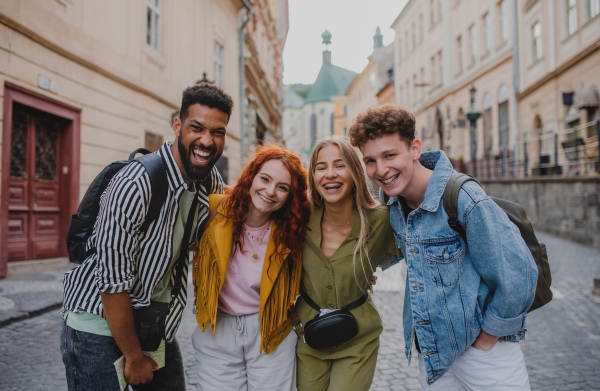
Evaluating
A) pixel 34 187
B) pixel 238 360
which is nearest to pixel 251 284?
pixel 238 360

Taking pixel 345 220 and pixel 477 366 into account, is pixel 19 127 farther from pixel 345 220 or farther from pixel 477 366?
pixel 477 366

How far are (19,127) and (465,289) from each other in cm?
794

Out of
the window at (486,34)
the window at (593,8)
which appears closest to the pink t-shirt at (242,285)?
the window at (593,8)

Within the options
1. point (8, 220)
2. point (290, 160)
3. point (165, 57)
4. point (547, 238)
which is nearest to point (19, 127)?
point (8, 220)

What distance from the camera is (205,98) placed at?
2.29 metres

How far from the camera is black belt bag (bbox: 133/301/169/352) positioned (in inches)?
84.1

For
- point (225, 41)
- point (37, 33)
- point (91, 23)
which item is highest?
point (225, 41)

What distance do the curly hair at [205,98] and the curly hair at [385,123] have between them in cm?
68

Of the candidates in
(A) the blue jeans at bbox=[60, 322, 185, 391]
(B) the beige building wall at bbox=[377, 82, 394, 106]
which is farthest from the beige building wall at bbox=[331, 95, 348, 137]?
(A) the blue jeans at bbox=[60, 322, 185, 391]

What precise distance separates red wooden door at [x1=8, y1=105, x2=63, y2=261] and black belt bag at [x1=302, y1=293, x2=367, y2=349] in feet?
22.6

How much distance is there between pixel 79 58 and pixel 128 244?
7.56 m

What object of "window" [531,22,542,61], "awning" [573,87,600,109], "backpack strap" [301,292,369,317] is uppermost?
"window" [531,22,542,61]

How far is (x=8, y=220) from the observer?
24.1ft

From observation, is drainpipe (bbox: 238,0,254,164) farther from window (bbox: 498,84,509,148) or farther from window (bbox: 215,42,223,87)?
window (bbox: 498,84,509,148)
